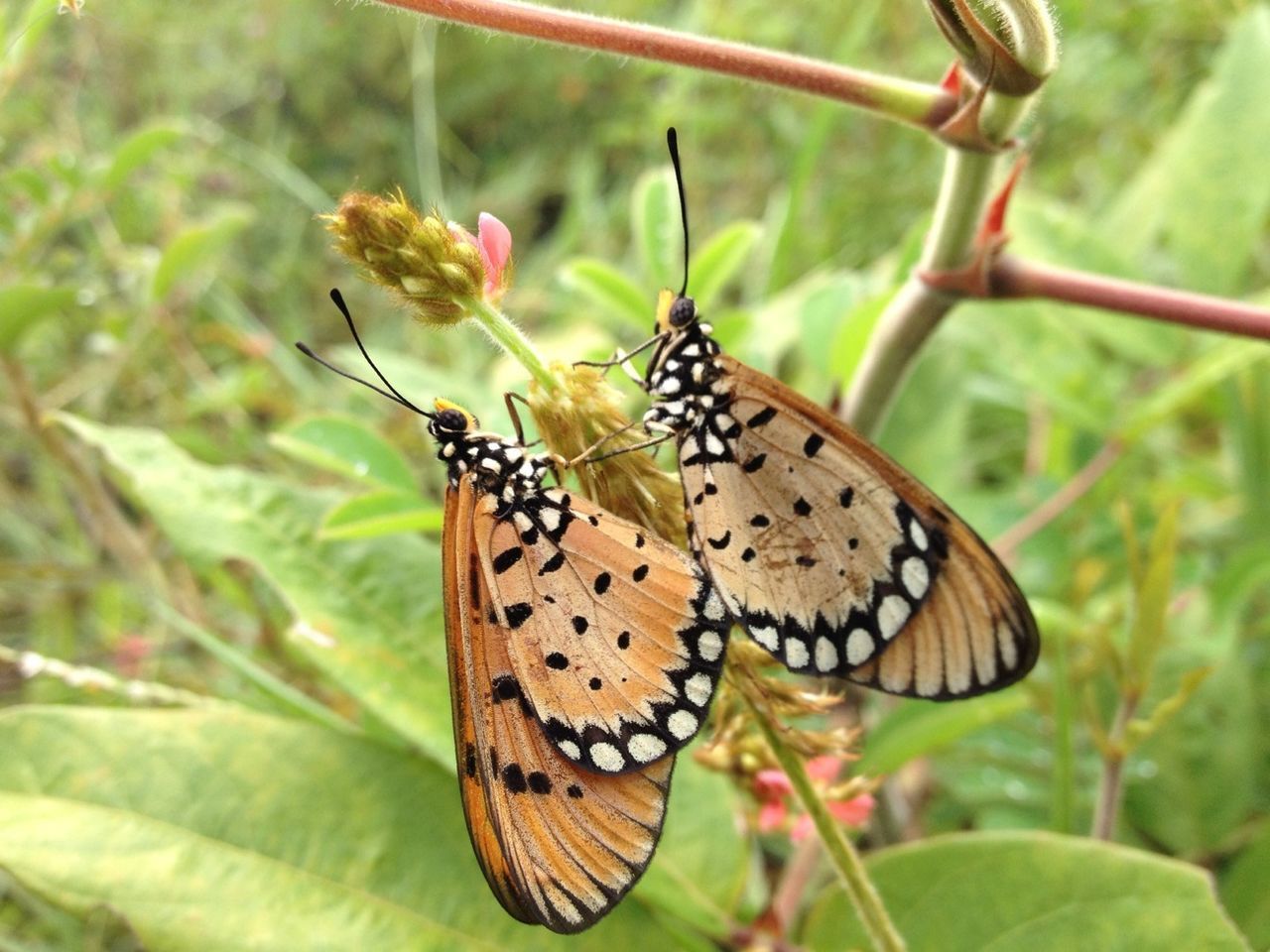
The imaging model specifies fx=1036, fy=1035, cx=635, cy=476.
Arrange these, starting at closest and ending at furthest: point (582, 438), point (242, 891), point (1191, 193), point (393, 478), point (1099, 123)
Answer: point (582, 438) < point (242, 891) < point (393, 478) < point (1191, 193) < point (1099, 123)

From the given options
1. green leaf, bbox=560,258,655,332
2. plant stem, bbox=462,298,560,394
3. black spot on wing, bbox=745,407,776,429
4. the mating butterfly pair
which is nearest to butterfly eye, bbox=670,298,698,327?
the mating butterfly pair

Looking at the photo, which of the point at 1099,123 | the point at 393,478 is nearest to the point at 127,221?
the point at 393,478

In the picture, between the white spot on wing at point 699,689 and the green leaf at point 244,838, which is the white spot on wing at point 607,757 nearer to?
the white spot on wing at point 699,689

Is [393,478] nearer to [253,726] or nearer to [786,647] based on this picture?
[253,726]

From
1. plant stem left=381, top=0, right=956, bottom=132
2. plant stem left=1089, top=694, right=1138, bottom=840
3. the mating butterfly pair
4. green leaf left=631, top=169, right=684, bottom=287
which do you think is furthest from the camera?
green leaf left=631, top=169, right=684, bottom=287

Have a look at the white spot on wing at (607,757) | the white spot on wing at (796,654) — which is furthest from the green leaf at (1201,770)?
the white spot on wing at (607,757)

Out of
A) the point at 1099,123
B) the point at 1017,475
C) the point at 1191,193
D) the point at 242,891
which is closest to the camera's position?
the point at 242,891

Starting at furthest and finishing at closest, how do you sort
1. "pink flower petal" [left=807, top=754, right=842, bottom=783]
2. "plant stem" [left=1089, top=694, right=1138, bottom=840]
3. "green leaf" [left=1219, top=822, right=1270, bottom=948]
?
1. "green leaf" [left=1219, top=822, right=1270, bottom=948]
2. "plant stem" [left=1089, top=694, right=1138, bottom=840]
3. "pink flower petal" [left=807, top=754, right=842, bottom=783]

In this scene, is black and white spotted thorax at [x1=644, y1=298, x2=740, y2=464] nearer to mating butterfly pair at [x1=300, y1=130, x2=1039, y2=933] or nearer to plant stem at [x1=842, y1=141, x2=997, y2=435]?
mating butterfly pair at [x1=300, y1=130, x2=1039, y2=933]
